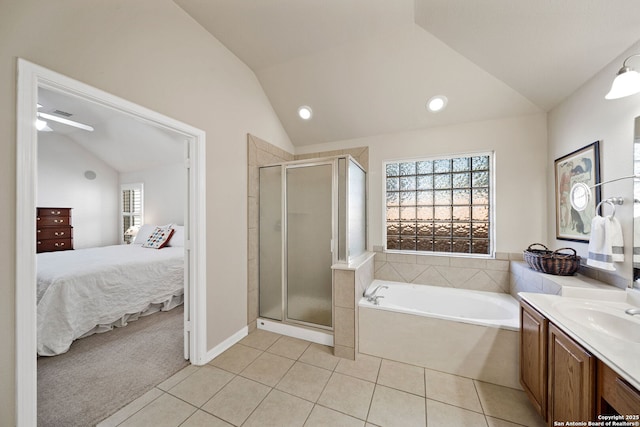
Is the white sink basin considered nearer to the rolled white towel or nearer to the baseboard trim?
the rolled white towel

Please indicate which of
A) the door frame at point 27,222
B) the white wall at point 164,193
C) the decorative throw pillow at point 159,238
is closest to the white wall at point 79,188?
the white wall at point 164,193

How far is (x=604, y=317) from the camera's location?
136 centimetres

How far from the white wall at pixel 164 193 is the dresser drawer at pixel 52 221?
1316 millimetres

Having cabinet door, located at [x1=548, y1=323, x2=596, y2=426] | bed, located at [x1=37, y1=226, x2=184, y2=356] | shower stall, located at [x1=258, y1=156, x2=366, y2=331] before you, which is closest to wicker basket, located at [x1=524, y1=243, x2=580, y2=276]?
cabinet door, located at [x1=548, y1=323, x2=596, y2=426]

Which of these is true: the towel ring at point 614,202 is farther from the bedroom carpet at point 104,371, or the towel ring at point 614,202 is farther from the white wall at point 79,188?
the white wall at point 79,188

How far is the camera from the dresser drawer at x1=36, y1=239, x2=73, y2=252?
4.39 metres

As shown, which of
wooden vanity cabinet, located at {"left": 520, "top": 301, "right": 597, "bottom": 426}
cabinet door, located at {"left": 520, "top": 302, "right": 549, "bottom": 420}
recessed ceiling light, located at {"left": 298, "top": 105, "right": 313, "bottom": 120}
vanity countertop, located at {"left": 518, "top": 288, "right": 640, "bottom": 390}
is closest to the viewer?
vanity countertop, located at {"left": 518, "top": 288, "right": 640, "bottom": 390}

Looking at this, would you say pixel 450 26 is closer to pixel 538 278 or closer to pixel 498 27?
pixel 498 27

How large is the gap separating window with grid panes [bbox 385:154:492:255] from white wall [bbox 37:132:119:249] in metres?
6.45

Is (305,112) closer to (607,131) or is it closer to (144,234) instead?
(607,131)

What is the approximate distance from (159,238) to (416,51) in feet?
15.2

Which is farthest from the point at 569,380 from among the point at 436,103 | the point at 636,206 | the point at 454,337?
the point at 436,103

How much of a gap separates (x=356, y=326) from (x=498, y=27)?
272cm

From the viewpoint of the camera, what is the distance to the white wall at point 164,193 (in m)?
4.85
